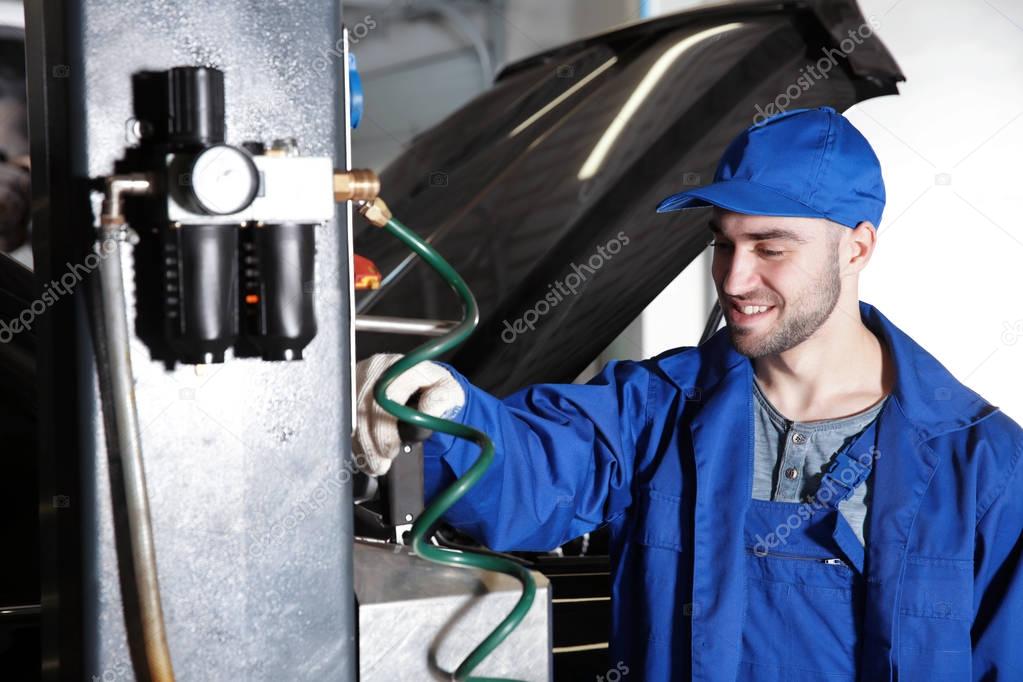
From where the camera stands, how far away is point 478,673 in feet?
2.14

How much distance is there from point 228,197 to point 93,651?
0.96 feet

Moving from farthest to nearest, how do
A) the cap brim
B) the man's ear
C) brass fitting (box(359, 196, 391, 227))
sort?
1. the man's ear
2. the cap brim
3. brass fitting (box(359, 196, 391, 227))

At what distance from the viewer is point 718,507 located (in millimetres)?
1128

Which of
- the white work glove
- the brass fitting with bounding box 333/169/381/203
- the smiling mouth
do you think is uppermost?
the brass fitting with bounding box 333/169/381/203

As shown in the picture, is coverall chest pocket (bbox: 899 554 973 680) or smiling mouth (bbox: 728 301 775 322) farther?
smiling mouth (bbox: 728 301 775 322)

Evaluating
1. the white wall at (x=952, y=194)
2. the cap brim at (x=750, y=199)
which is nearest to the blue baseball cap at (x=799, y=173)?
the cap brim at (x=750, y=199)

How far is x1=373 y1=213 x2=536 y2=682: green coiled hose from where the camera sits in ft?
2.10

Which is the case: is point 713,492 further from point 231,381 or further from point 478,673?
point 231,381

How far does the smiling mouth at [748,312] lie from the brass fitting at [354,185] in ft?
2.21

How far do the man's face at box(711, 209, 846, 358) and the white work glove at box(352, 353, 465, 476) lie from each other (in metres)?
0.41

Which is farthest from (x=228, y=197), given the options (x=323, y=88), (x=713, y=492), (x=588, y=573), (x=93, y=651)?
(x=588, y=573)

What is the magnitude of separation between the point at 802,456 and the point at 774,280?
213mm

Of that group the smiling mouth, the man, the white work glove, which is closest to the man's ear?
the man

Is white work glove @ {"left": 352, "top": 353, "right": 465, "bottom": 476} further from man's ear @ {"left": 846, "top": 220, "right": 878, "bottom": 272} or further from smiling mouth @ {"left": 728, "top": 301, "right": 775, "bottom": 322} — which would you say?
man's ear @ {"left": 846, "top": 220, "right": 878, "bottom": 272}
